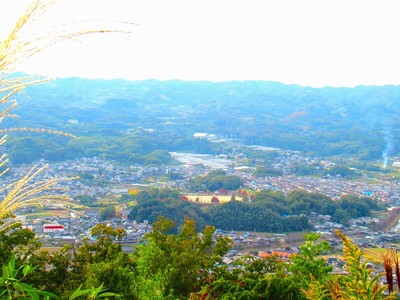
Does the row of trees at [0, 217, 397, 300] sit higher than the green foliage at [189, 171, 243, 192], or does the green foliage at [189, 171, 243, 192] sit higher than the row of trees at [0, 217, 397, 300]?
the row of trees at [0, 217, 397, 300]

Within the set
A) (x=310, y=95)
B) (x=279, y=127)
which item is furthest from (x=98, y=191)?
(x=310, y=95)

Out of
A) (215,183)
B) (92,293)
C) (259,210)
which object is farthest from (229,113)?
(92,293)

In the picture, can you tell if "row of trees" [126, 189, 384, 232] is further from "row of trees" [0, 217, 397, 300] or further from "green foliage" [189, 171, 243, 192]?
"row of trees" [0, 217, 397, 300]

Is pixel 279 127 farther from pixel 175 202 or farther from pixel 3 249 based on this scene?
pixel 3 249

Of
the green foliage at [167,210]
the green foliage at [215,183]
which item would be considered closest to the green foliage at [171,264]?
the green foliage at [167,210]

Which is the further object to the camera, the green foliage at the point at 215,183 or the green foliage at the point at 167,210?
the green foliage at the point at 215,183

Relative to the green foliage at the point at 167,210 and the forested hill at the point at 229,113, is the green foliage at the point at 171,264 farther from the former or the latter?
the forested hill at the point at 229,113

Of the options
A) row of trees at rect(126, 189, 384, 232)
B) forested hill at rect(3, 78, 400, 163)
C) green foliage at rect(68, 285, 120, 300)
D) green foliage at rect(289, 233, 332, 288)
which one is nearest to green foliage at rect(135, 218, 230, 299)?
green foliage at rect(289, 233, 332, 288)

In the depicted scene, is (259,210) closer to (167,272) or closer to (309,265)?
(309,265)

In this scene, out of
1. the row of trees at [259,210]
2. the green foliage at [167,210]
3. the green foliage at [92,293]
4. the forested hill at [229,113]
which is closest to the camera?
the green foliage at [92,293]
